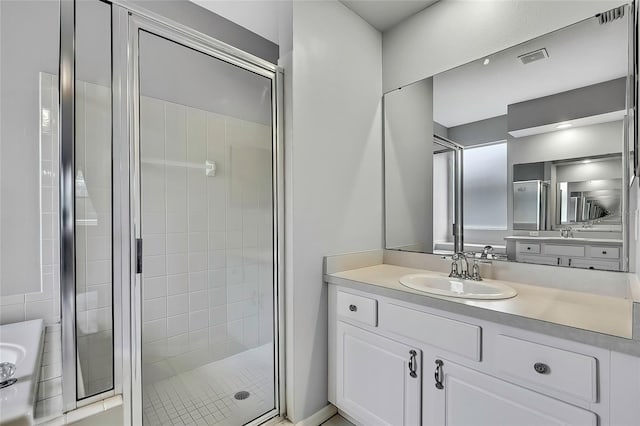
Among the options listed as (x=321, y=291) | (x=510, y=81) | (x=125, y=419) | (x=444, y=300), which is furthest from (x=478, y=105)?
(x=125, y=419)

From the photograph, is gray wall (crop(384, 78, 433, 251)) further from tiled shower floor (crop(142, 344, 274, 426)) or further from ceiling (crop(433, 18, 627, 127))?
tiled shower floor (crop(142, 344, 274, 426))

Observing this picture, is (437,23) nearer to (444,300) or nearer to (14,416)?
(444,300)

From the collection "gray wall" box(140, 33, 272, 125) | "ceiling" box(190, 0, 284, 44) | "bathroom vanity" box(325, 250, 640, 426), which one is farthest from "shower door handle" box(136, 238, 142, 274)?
"ceiling" box(190, 0, 284, 44)

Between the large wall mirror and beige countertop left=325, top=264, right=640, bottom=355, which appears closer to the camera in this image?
beige countertop left=325, top=264, right=640, bottom=355

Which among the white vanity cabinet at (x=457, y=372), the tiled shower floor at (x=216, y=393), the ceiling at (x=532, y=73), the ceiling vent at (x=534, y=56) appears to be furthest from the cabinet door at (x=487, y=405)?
the ceiling vent at (x=534, y=56)

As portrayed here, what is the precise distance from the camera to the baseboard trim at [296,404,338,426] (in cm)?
170

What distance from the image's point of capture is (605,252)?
136 centimetres

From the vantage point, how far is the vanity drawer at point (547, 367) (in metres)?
0.94

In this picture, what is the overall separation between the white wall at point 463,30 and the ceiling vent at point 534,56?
3.2 inches

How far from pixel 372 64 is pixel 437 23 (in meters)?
0.46

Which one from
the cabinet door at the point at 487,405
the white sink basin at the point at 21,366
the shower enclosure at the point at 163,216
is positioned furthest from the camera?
the shower enclosure at the point at 163,216

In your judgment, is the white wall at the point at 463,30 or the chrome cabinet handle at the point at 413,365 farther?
the white wall at the point at 463,30

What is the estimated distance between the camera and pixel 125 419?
1.22 m

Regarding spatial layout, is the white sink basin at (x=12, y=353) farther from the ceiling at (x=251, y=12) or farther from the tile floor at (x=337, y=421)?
the ceiling at (x=251, y=12)
